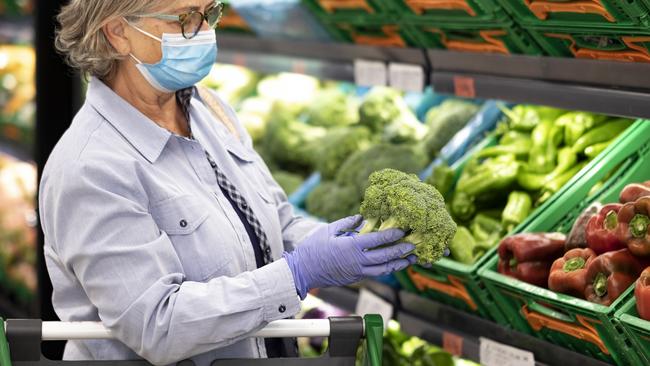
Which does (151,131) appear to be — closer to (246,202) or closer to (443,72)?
(246,202)

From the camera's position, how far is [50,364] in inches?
88.1

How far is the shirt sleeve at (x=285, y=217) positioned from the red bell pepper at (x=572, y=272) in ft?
2.17

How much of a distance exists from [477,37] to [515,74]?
0.25 m

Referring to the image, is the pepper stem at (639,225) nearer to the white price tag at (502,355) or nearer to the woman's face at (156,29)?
the white price tag at (502,355)

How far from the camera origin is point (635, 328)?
2.30 metres

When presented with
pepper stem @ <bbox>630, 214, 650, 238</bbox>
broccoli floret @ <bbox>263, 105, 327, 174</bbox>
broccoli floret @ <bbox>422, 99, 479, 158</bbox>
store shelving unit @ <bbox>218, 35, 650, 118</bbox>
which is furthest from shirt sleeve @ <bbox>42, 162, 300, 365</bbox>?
broccoli floret @ <bbox>263, 105, 327, 174</bbox>

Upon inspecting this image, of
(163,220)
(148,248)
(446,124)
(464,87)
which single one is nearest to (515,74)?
(464,87)

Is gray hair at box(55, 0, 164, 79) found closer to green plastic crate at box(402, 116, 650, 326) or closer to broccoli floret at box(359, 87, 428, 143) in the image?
green plastic crate at box(402, 116, 650, 326)

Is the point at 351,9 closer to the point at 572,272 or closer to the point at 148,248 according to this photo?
the point at 572,272

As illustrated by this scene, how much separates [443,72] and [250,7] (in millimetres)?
1408

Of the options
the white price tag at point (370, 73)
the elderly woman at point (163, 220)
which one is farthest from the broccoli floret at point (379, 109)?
the elderly woman at point (163, 220)

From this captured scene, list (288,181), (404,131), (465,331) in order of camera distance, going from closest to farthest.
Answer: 1. (465,331)
2. (404,131)
3. (288,181)

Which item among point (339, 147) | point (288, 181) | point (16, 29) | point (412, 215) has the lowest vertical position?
point (16, 29)

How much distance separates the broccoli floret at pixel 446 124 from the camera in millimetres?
3939
